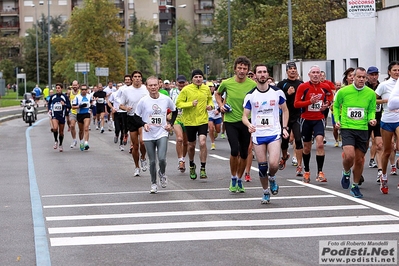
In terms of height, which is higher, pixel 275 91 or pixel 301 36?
pixel 301 36

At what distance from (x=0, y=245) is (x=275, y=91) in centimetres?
465

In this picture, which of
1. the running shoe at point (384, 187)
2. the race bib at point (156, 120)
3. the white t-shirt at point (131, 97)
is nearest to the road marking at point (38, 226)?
the race bib at point (156, 120)

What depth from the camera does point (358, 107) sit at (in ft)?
42.7

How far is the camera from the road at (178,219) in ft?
29.2

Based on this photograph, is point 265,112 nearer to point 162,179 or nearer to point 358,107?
point 358,107

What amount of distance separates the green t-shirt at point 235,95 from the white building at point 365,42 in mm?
21458

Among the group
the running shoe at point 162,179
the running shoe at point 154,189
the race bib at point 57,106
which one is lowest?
the running shoe at point 154,189

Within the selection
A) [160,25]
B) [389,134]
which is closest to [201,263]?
[389,134]

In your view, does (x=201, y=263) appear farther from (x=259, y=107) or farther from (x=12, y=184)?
(x=12, y=184)

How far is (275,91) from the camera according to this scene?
12562 mm

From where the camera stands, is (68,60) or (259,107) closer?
(259,107)

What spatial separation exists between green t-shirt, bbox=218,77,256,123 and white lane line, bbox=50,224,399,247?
375 cm

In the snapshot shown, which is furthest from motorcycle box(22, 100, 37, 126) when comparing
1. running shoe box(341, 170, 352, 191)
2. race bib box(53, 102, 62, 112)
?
running shoe box(341, 170, 352, 191)

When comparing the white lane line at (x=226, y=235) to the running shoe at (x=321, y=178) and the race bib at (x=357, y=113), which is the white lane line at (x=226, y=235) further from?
the running shoe at (x=321, y=178)
